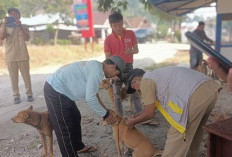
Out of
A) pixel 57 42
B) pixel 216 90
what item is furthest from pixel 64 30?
pixel 216 90

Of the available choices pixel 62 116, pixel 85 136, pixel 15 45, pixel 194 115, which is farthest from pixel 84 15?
pixel 194 115

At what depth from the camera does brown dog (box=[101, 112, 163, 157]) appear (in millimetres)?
2814

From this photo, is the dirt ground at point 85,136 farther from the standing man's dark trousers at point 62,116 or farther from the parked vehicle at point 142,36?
the parked vehicle at point 142,36

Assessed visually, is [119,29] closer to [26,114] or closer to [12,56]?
[26,114]

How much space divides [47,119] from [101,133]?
1345mm

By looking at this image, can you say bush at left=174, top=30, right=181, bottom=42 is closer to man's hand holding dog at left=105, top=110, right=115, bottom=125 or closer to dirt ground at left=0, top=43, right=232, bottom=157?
dirt ground at left=0, top=43, right=232, bottom=157

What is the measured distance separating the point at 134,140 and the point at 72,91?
97 cm

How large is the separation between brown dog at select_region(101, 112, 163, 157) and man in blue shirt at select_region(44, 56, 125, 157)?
0.21 m

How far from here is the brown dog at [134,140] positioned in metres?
2.81

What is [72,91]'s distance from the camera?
110 inches

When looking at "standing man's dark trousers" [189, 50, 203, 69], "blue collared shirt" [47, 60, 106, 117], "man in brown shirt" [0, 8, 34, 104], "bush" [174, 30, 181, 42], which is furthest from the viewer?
"bush" [174, 30, 181, 42]

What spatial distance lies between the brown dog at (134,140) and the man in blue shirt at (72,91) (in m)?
0.21

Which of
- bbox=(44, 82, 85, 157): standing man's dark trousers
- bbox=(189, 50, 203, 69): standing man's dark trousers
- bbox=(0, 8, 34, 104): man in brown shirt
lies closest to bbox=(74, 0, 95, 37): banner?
bbox=(189, 50, 203, 69): standing man's dark trousers

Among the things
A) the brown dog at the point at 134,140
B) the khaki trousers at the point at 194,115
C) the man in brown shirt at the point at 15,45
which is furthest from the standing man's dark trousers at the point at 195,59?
the khaki trousers at the point at 194,115
